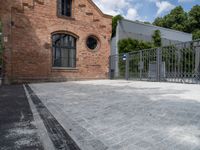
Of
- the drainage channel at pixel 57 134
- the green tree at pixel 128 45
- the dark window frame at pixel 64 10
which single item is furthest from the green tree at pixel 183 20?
the drainage channel at pixel 57 134

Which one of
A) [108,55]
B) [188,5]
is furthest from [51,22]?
[188,5]

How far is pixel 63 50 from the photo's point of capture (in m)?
12.6

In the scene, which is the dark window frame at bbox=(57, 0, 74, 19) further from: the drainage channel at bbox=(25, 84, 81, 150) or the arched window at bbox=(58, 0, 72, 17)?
the drainage channel at bbox=(25, 84, 81, 150)

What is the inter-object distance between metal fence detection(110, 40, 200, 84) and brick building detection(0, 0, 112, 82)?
114cm

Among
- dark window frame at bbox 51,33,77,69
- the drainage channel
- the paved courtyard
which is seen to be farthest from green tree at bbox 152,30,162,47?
the drainage channel

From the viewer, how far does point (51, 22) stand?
468 inches

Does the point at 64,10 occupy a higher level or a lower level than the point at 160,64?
higher

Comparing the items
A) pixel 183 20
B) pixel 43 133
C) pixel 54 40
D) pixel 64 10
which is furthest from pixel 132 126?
pixel 183 20

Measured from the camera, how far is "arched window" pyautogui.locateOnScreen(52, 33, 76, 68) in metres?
12.3

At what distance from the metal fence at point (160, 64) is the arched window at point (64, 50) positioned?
111 inches

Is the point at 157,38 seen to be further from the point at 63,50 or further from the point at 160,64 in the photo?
the point at 63,50

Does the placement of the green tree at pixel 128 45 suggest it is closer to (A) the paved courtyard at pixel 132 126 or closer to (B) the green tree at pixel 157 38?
(B) the green tree at pixel 157 38

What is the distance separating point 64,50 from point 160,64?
5.58 meters

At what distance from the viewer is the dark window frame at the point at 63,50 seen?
40.1 ft
